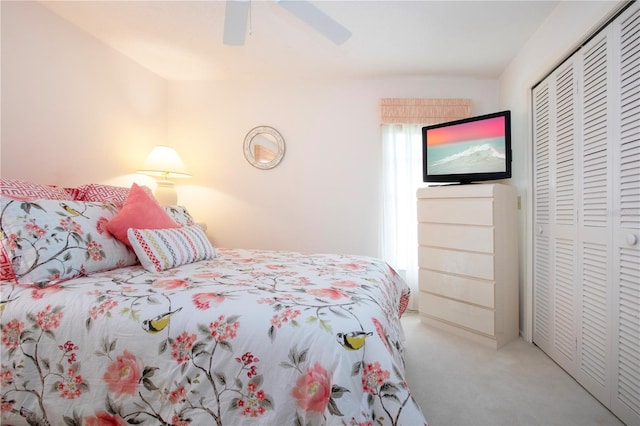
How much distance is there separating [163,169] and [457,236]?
259 cm

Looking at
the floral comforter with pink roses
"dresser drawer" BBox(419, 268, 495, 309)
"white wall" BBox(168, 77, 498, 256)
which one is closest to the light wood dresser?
"dresser drawer" BBox(419, 268, 495, 309)

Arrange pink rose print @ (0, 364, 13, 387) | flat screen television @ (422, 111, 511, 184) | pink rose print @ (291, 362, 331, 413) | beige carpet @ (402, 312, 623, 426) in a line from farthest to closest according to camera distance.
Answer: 1. flat screen television @ (422, 111, 511, 184)
2. beige carpet @ (402, 312, 623, 426)
3. pink rose print @ (0, 364, 13, 387)
4. pink rose print @ (291, 362, 331, 413)

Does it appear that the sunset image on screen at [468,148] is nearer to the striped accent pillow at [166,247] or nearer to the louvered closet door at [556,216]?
the louvered closet door at [556,216]

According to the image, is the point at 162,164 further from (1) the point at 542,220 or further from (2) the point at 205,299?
(1) the point at 542,220

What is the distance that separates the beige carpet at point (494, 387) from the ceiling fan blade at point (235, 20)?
7.24ft

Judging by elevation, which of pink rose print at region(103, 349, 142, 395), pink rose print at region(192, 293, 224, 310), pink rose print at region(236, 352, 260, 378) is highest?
pink rose print at region(192, 293, 224, 310)

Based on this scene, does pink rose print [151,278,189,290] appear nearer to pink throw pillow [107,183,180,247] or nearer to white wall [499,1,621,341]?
pink throw pillow [107,183,180,247]

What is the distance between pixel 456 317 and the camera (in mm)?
2371

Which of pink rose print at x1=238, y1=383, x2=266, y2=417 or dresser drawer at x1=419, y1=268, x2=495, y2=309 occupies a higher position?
pink rose print at x1=238, y1=383, x2=266, y2=417

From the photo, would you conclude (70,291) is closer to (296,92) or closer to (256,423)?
(256,423)

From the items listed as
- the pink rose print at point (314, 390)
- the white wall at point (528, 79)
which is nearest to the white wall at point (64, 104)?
the pink rose print at point (314, 390)

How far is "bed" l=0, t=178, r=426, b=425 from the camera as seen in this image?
82 centimetres

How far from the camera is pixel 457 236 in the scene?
7.71 ft

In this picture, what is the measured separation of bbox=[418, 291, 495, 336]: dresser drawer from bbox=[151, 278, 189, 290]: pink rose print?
6.81ft
